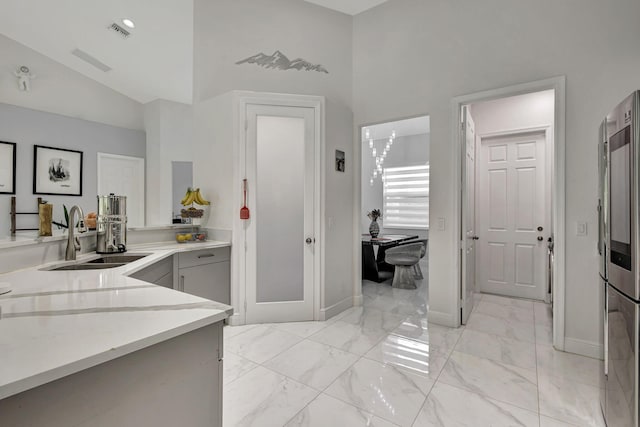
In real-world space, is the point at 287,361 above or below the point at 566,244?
below

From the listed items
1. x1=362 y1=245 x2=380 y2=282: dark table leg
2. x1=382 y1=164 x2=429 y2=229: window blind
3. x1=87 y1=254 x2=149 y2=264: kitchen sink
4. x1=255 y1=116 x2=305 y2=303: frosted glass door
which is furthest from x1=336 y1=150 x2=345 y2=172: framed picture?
x1=382 y1=164 x2=429 y2=229: window blind

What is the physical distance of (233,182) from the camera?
3066 mm

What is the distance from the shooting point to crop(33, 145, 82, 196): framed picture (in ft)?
14.1

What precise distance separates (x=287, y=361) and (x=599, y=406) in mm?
1987

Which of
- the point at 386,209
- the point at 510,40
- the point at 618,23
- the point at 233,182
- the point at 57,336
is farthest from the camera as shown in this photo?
the point at 386,209

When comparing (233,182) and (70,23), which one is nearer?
(233,182)

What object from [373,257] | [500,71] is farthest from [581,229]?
[373,257]

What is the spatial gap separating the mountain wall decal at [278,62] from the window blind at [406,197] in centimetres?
377

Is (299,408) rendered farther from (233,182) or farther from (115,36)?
(115,36)

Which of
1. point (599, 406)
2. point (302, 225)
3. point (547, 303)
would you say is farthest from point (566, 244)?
point (302, 225)

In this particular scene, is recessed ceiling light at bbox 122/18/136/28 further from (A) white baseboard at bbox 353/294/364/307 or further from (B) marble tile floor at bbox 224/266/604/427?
(A) white baseboard at bbox 353/294/364/307

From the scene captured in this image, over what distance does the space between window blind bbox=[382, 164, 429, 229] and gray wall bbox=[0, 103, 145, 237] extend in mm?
5095

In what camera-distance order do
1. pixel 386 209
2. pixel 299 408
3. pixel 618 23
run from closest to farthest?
pixel 299 408
pixel 618 23
pixel 386 209

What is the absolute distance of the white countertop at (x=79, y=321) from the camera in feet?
2.23
